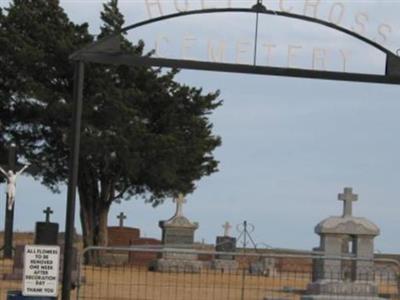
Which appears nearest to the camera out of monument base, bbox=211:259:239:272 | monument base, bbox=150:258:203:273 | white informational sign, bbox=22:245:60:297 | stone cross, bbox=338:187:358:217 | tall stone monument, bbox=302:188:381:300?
white informational sign, bbox=22:245:60:297

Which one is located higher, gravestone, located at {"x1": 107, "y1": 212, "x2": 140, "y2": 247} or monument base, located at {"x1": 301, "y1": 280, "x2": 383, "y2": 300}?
gravestone, located at {"x1": 107, "y1": 212, "x2": 140, "y2": 247}

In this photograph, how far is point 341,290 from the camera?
20.3 metres

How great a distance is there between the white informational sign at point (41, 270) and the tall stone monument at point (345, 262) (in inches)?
362

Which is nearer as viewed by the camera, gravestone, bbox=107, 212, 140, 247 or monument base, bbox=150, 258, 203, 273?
monument base, bbox=150, 258, 203, 273

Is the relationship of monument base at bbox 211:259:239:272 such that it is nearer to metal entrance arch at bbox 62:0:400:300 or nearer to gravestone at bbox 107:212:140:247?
gravestone at bbox 107:212:140:247

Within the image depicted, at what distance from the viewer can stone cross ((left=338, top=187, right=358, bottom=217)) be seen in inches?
894

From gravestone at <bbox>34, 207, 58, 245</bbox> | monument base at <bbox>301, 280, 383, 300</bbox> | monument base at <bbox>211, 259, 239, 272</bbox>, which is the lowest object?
monument base at <bbox>301, 280, 383, 300</bbox>

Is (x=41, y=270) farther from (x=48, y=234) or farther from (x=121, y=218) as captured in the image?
(x=121, y=218)

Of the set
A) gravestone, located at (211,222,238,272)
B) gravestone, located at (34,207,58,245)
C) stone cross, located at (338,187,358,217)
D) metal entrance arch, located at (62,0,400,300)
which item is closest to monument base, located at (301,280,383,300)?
stone cross, located at (338,187,358,217)

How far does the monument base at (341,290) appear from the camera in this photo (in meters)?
19.8

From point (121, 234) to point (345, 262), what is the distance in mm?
18134

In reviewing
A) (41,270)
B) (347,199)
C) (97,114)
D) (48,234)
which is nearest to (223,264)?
(97,114)

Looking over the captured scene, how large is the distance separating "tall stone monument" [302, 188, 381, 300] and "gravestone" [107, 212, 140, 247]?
15.8 metres

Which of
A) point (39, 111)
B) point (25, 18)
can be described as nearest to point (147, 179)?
point (39, 111)
